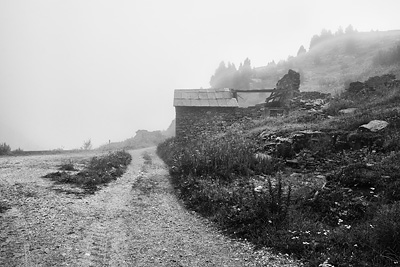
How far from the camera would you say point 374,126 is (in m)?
10.5

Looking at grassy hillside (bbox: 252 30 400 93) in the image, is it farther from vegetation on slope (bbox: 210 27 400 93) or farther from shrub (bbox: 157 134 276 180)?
shrub (bbox: 157 134 276 180)

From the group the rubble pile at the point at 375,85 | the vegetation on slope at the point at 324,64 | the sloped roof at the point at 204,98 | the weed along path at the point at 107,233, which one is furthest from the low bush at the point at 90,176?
the vegetation on slope at the point at 324,64

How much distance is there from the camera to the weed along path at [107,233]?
4461mm

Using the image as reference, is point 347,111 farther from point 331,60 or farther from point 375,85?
point 331,60

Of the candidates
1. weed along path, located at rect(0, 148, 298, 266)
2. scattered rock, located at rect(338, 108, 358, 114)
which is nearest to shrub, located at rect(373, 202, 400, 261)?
weed along path, located at rect(0, 148, 298, 266)

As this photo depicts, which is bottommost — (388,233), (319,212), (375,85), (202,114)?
(319,212)

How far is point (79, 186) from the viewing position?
884 cm

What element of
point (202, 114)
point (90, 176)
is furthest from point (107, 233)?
point (202, 114)

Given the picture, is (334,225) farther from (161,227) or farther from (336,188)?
(161,227)

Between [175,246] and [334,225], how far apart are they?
11.6 ft

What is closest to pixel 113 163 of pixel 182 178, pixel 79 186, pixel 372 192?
pixel 79 186

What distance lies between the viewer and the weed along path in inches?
176

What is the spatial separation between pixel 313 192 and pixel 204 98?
15.9 metres

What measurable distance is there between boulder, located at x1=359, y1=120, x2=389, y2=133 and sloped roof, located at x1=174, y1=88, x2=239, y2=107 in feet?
37.3
